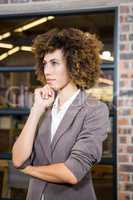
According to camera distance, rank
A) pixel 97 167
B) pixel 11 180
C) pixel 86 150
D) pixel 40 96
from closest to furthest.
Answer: pixel 86 150 < pixel 40 96 < pixel 97 167 < pixel 11 180

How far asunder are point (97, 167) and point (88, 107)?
2.40m

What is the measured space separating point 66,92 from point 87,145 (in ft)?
0.94

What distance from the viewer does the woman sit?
168 centimetres

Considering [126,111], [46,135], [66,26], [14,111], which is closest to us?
[46,135]

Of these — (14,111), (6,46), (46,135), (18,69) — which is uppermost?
(6,46)

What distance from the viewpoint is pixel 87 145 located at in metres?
1.68

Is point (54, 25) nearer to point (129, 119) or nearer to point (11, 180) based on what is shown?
point (129, 119)

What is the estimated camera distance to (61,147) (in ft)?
5.59

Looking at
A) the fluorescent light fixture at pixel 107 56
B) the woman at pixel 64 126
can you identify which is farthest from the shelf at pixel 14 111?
the woman at pixel 64 126

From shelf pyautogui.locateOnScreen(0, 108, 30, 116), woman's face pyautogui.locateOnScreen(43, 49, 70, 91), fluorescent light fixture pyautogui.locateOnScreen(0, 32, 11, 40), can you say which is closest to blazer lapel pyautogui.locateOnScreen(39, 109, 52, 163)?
woman's face pyautogui.locateOnScreen(43, 49, 70, 91)

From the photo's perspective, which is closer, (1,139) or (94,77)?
(94,77)

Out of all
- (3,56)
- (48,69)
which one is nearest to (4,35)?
(3,56)

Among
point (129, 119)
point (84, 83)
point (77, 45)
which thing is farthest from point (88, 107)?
point (129, 119)

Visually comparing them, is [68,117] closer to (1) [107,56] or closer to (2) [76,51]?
(2) [76,51]
